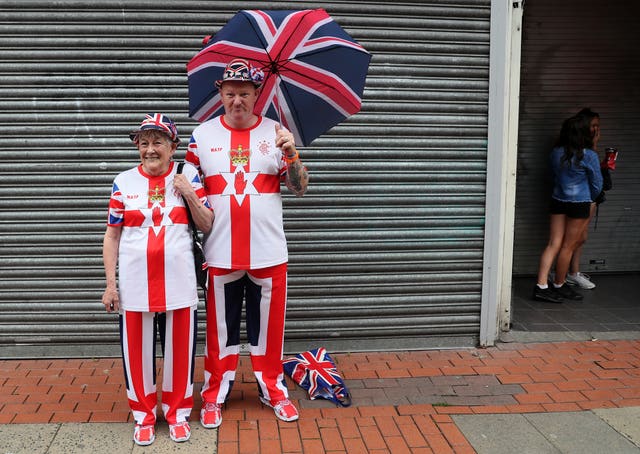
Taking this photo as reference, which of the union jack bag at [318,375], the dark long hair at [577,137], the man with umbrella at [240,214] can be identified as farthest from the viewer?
the dark long hair at [577,137]

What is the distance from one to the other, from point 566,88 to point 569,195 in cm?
155

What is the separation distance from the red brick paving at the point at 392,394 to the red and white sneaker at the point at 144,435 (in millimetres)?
284

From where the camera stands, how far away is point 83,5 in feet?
15.4

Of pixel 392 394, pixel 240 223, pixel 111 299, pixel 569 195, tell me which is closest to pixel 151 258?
pixel 111 299

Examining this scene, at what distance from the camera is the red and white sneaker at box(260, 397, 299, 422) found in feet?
12.9

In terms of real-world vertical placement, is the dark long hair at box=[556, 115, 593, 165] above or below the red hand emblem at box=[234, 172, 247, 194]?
above

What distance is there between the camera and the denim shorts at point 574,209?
642cm

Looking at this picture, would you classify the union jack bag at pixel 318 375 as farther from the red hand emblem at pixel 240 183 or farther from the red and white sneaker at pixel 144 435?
the red hand emblem at pixel 240 183

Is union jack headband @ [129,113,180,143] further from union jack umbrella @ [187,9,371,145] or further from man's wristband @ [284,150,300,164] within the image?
man's wristband @ [284,150,300,164]

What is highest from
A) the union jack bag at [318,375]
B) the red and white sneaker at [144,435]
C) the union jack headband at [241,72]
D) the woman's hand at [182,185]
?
the union jack headband at [241,72]

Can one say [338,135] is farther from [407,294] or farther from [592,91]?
[592,91]

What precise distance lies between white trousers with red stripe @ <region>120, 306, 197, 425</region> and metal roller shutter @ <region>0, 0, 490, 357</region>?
1.44 m

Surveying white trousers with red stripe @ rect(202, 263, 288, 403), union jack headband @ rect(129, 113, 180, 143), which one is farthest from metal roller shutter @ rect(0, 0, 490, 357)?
union jack headband @ rect(129, 113, 180, 143)

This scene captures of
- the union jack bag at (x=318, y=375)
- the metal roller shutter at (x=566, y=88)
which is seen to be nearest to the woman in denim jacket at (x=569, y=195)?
the metal roller shutter at (x=566, y=88)
